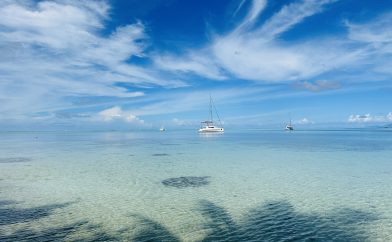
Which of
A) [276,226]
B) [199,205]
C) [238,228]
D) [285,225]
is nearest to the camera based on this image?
[238,228]

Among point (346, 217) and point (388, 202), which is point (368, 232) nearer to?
point (346, 217)

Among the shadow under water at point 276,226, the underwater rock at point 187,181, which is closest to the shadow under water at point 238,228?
the shadow under water at point 276,226

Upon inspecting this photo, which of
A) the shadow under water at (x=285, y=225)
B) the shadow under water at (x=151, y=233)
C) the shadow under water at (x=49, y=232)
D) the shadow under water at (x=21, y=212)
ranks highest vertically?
the shadow under water at (x=21, y=212)

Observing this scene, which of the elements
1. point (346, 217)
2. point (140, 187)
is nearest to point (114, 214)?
point (140, 187)

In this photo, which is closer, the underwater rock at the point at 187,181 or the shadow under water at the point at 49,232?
the shadow under water at the point at 49,232

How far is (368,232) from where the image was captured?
13.0m

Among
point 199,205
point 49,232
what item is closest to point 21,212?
point 49,232

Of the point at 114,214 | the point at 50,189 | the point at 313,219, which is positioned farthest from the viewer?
the point at 50,189

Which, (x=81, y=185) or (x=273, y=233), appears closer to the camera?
(x=273, y=233)

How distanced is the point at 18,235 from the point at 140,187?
34.7ft

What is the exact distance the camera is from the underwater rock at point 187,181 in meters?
23.5

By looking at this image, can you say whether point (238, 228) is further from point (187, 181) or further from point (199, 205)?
point (187, 181)

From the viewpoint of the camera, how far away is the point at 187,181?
25031mm

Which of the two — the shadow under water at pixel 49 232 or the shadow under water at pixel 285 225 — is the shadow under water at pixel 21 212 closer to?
the shadow under water at pixel 49 232
